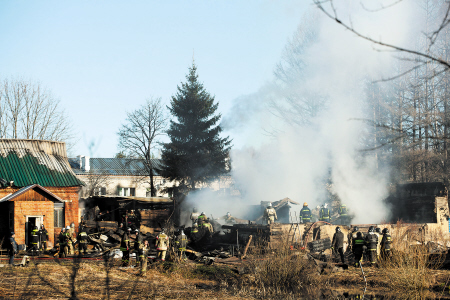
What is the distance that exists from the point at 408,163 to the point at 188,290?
73.5 feet

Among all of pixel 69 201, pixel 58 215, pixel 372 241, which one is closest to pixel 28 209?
pixel 58 215

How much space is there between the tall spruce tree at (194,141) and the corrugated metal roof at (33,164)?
33.3 feet

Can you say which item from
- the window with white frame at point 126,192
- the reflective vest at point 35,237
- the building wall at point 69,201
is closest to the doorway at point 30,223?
the reflective vest at point 35,237

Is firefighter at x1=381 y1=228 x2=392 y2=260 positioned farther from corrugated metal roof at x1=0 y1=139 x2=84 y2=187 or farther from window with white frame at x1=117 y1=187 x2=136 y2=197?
window with white frame at x1=117 y1=187 x2=136 y2=197

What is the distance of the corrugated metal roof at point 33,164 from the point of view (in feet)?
73.8

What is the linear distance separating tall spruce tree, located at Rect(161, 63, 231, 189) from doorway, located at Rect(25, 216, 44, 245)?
1399 cm

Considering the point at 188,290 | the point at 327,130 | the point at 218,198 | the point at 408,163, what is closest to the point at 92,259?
the point at 188,290

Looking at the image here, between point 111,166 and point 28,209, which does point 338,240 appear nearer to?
point 28,209

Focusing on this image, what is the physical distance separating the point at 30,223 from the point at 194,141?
16.2 m

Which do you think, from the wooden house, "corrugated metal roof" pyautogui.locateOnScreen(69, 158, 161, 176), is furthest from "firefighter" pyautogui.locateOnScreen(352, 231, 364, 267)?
"corrugated metal roof" pyautogui.locateOnScreen(69, 158, 161, 176)

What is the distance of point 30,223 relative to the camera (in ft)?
67.8

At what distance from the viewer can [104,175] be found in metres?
50.0

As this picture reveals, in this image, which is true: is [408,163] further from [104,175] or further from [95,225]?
[104,175]

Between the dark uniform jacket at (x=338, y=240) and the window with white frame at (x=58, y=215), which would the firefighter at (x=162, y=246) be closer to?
the dark uniform jacket at (x=338, y=240)
